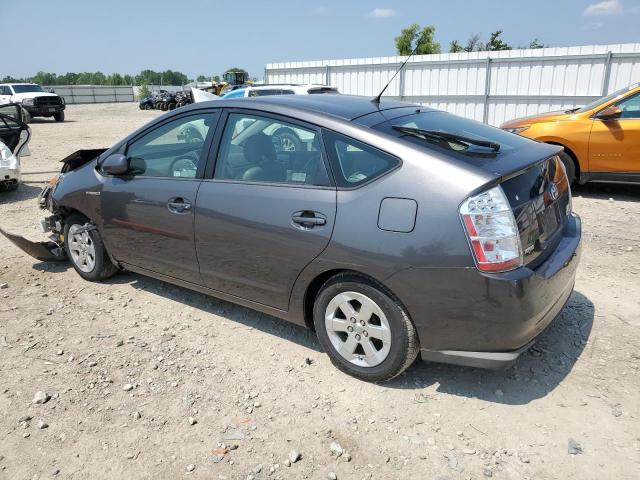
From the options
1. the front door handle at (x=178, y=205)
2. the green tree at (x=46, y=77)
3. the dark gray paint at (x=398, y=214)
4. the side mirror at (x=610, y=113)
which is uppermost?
the green tree at (x=46, y=77)

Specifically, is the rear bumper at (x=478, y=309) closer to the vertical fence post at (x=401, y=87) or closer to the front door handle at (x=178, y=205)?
the front door handle at (x=178, y=205)

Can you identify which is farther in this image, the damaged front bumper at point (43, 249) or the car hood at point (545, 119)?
the car hood at point (545, 119)

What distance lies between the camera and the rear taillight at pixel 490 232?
2.44m

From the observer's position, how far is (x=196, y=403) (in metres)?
2.90

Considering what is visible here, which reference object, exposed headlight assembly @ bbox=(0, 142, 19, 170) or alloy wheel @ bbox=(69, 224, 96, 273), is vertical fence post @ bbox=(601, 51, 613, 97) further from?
exposed headlight assembly @ bbox=(0, 142, 19, 170)

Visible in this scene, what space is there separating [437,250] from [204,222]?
1633 millimetres

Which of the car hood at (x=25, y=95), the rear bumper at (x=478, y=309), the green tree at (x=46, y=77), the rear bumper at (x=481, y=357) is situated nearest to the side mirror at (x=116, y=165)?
the rear bumper at (x=478, y=309)

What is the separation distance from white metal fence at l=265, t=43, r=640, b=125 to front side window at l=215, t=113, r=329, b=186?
1232cm

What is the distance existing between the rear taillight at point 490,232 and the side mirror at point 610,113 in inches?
226

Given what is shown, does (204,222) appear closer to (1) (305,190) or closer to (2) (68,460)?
(1) (305,190)

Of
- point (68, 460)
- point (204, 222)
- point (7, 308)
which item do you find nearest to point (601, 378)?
point (204, 222)

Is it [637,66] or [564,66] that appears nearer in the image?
[637,66]

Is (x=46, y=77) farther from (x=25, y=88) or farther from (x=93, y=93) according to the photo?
(x=25, y=88)

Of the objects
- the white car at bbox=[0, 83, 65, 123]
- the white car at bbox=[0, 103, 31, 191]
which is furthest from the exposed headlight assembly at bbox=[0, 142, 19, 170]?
the white car at bbox=[0, 83, 65, 123]
